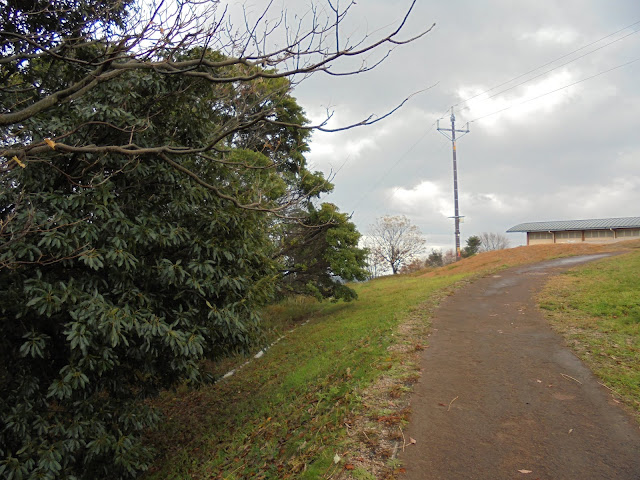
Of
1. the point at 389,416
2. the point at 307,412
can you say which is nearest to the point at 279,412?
the point at 307,412

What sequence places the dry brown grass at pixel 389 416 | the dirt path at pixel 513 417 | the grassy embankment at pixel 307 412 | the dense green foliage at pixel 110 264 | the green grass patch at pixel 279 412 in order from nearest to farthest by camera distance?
the dirt path at pixel 513 417 < the dry brown grass at pixel 389 416 < the grassy embankment at pixel 307 412 < the dense green foliage at pixel 110 264 < the green grass patch at pixel 279 412

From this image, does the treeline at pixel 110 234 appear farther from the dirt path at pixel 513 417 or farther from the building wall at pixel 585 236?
the building wall at pixel 585 236

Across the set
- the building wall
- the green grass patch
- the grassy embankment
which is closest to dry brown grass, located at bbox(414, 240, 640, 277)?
the building wall

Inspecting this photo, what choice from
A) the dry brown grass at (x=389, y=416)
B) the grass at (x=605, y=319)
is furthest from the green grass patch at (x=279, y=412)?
the grass at (x=605, y=319)

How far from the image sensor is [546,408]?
5129 mm

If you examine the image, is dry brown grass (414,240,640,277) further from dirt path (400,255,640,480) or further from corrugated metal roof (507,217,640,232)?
dirt path (400,255,640,480)

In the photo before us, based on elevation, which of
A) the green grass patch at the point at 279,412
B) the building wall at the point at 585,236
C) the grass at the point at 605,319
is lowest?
the green grass patch at the point at 279,412

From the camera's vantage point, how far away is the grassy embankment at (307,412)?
4543mm

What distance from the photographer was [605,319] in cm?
888

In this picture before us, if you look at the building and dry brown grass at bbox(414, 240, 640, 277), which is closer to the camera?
dry brown grass at bbox(414, 240, 640, 277)

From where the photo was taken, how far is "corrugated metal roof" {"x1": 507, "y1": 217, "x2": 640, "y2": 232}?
3336cm

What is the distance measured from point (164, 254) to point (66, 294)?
1.46 m

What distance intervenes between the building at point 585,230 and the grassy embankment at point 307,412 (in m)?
27.9

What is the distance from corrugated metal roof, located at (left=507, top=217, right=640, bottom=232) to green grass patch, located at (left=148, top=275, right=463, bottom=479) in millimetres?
28555
